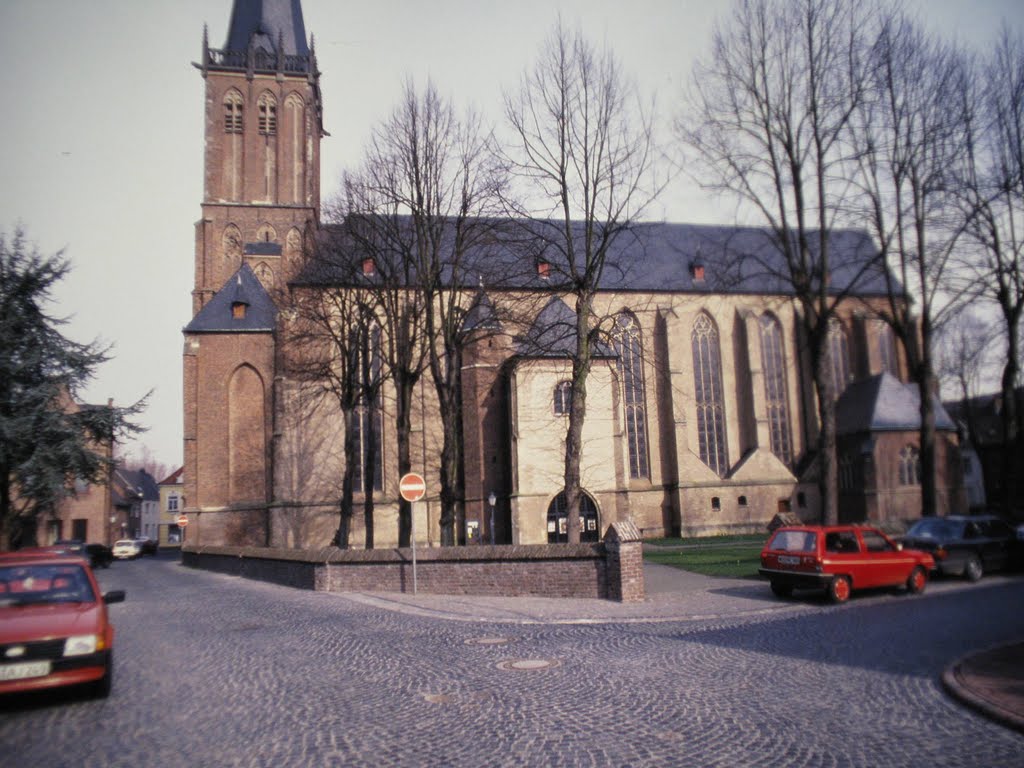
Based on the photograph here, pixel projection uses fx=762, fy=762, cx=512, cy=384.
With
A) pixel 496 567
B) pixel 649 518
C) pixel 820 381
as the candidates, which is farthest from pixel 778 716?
pixel 649 518

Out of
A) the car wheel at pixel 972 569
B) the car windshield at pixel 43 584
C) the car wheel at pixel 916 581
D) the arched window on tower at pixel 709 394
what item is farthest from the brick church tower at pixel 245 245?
the car wheel at pixel 972 569

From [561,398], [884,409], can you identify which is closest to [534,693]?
[561,398]

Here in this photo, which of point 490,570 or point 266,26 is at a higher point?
point 266,26

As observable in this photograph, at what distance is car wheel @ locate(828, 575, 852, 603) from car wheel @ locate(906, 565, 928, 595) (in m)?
2.12

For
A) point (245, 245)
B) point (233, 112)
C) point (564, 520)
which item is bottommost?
point (564, 520)

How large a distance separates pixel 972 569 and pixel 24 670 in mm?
19015

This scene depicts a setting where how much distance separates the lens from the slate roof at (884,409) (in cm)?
3697

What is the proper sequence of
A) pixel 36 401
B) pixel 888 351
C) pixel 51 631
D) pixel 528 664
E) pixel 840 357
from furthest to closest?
pixel 888 351
pixel 840 357
pixel 36 401
pixel 528 664
pixel 51 631

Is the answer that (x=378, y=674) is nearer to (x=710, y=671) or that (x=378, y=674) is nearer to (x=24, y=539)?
(x=710, y=671)

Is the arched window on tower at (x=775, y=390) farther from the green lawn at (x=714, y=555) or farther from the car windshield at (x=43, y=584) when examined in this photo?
the car windshield at (x=43, y=584)

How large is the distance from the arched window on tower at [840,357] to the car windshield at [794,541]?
2854cm

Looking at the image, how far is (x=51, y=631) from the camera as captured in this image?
289 inches

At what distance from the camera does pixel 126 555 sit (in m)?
48.2

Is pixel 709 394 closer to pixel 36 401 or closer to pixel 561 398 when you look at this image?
pixel 561 398
